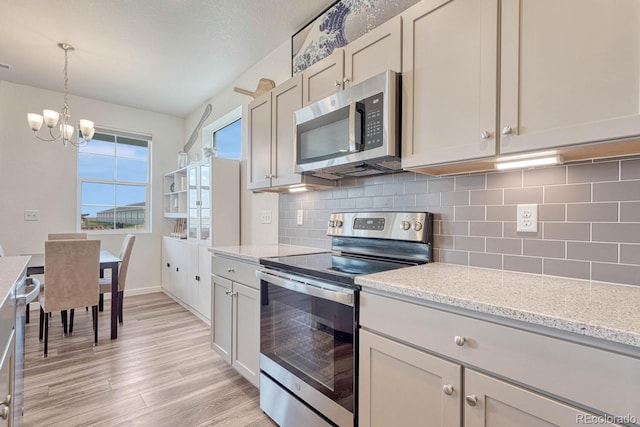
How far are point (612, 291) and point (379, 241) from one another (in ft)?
3.21

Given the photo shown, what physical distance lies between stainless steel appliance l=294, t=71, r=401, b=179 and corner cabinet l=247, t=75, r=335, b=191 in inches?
6.9

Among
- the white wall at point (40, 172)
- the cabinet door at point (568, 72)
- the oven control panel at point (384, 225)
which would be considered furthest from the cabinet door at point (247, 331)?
the white wall at point (40, 172)

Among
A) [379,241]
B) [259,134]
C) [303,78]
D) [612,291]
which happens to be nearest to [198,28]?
[259,134]

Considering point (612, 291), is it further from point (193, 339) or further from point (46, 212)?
point (46, 212)

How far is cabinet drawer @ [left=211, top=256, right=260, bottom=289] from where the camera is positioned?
1871 mm

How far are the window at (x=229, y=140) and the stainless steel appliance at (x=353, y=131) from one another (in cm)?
189

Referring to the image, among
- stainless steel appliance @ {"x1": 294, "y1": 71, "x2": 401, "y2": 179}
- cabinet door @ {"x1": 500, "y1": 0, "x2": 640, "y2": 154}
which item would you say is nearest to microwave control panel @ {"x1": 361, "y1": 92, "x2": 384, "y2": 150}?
stainless steel appliance @ {"x1": 294, "y1": 71, "x2": 401, "y2": 179}

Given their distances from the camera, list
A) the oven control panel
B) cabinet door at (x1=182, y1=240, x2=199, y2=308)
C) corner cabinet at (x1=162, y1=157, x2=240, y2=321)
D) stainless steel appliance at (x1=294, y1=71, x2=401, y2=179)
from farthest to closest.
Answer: cabinet door at (x1=182, y1=240, x2=199, y2=308), corner cabinet at (x1=162, y1=157, x2=240, y2=321), the oven control panel, stainless steel appliance at (x1=294, y1=71, x2=401, y2=179)

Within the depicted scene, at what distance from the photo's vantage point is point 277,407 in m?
1.69

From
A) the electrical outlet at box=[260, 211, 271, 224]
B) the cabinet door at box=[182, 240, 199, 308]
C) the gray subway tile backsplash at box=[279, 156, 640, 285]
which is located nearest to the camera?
the gray subway tile backsplash at box=[279, 156, 640, 285]

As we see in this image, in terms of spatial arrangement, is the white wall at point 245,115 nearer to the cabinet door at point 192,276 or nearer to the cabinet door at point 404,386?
the cabinet door at point 192,276

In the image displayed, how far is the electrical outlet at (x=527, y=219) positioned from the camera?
4.14 ft

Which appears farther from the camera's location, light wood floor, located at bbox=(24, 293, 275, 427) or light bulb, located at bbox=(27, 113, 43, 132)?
light bulb, located at bbox=(27, 113, 43, 132)

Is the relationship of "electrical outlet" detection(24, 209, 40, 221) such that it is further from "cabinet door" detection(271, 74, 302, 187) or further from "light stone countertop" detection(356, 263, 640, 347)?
"light stone countertop" detection(356, 263, 640, 347)
